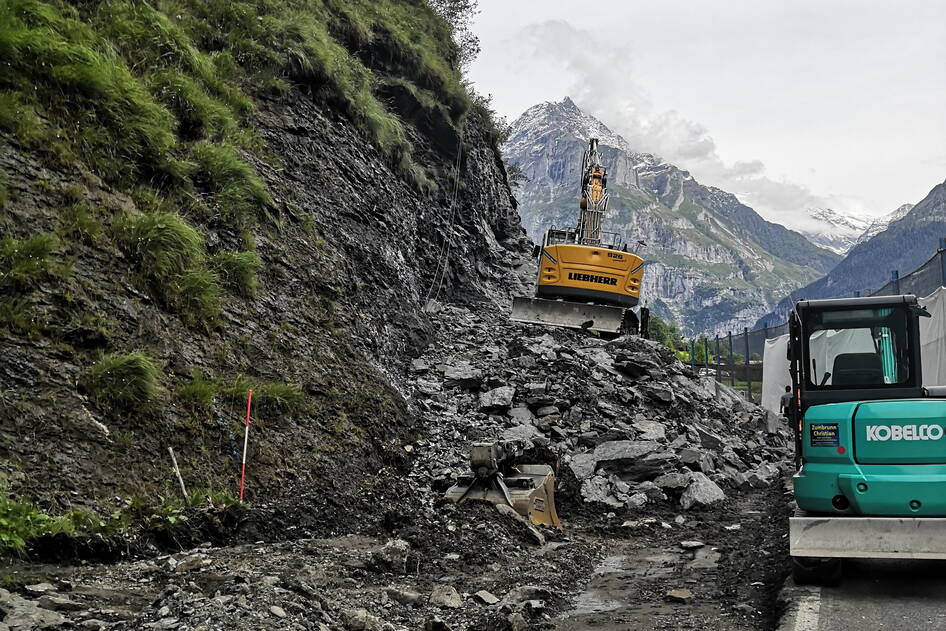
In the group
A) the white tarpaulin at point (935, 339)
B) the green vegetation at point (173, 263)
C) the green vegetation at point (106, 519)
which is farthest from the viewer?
the white tarpaulin at point (935, 339)

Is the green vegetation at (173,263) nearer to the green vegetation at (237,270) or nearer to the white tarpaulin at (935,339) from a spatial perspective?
the green vegetation at (237,270)

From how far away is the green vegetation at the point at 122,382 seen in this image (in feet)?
21.9

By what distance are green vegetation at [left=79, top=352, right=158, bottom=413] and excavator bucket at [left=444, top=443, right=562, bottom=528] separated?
389 centimetres

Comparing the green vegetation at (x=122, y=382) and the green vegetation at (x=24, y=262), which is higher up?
the green vegetation at (x=24, y=262)

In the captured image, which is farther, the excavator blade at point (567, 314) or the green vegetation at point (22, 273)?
the excavator blade at point (567, 314)

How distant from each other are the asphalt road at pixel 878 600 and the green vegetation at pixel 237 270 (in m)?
7.17

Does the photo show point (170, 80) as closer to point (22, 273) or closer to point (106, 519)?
point (22, 273)

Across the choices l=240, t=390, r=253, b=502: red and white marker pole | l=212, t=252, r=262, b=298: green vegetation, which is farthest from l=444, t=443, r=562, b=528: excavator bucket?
l=212, t=252, r=262, b=298: green vegetation

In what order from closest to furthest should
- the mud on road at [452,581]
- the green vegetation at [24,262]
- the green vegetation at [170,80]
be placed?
the mud on road at [452,581]
the green vegetation at [24,262]
the green vegetation at [170,80]

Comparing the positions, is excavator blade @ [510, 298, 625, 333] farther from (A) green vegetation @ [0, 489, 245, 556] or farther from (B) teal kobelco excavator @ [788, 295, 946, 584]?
(A) green vegetation @ [0, 489, 245, 556]

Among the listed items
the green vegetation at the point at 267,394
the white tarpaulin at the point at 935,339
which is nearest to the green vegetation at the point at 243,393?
the green vegetation at the point at 267,394

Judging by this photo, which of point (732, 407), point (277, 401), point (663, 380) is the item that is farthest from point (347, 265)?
point (732, 407)

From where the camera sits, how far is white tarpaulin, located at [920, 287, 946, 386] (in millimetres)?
11625

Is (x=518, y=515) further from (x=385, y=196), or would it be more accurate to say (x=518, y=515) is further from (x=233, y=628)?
(x=385, y=196)
